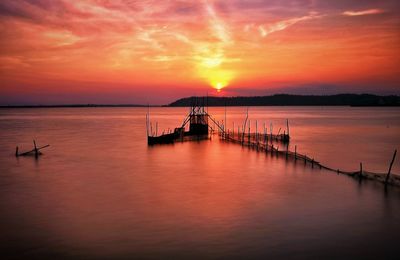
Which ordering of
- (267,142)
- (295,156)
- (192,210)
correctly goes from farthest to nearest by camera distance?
(267,142) → (295,156) → (192,210)

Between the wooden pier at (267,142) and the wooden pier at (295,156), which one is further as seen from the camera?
the wooden pier at (267,142)

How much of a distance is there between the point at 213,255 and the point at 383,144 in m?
44.5

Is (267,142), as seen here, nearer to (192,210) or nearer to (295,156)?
(295,156)

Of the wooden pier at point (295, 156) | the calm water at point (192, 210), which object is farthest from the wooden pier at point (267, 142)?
the calm water at point (192, 210)

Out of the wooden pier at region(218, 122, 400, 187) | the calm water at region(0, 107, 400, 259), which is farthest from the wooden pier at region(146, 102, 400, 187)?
the calm water at region(0, 107, 400, 259)

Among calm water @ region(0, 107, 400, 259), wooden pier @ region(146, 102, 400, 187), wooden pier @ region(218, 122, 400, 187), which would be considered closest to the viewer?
calm water @ region(0, 107, 400, 259)

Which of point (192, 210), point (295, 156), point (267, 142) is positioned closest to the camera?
point (192, 210)

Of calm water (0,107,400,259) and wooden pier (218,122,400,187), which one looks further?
wooden pier (218,122,400,187)

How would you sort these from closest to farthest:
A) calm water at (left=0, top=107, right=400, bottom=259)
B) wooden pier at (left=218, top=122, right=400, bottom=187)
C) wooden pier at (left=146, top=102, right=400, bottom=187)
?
calm water at (left=0, top=107, right=400, bottom=259) < wooden pier at (left=218, top=122, right=400, bottom=187) < wooden pier at (left=146, top=102, right=400, bottom=187)

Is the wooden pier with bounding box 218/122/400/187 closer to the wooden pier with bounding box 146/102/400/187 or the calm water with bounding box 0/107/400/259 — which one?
the wooden pier with bounding box 146/102/400/187

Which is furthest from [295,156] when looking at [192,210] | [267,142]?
[192,210]

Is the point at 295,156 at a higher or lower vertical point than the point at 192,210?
higher

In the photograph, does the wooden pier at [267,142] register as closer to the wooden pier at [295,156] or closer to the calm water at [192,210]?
the wooden pier at [295,156]

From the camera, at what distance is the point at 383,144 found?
4975 centimetres
